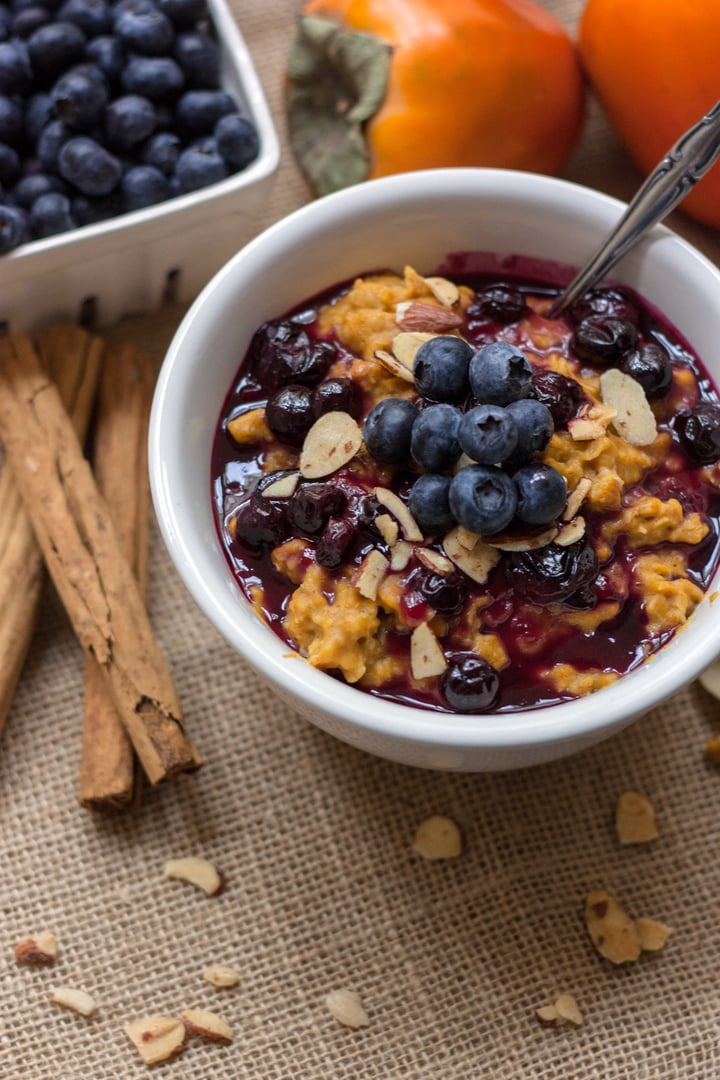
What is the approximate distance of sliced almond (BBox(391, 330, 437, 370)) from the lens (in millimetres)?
1772

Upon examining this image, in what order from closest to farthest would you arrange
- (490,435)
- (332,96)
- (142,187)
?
(490,435)
(142,187)
(332,96)

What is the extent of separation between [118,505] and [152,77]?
0.87 meters

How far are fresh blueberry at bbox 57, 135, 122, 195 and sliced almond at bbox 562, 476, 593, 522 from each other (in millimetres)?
1151

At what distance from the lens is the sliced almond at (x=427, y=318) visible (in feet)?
5.98

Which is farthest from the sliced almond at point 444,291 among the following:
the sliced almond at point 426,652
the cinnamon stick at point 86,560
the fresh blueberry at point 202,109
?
the cinnamon stick at point 86,560

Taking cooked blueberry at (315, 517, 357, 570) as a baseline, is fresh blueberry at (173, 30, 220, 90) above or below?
above

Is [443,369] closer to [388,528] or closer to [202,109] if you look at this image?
[388,528]

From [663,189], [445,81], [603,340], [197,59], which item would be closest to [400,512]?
[603,340]

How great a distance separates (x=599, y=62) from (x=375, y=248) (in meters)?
0.78

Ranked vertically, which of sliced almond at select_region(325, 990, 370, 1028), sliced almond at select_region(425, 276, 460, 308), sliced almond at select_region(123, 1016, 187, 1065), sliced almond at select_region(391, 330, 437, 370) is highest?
sliced almond at select_region(425, 276, 460, 308)

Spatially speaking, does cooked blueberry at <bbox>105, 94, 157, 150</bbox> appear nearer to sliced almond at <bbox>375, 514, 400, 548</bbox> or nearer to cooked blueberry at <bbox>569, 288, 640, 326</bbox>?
cooked blueberry at <bbox>569, 288, 640, 326</bbox>

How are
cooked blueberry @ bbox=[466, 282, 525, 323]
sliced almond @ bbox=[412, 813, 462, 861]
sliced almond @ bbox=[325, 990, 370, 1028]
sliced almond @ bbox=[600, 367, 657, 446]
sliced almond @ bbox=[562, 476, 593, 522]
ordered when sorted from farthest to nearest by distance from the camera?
1. sliced almond @ bbox=[412, 813, 462, 861]
2. sliced almond @ bbox=[325, 990, 370, 1028]
3. cooked blueberry @ bbox=[466, 282, 525, 323]
4. sliced almond @ bbox=[600, 367, 657, 446]
5. sliced almond @ bbox=[562, 476, 593, 522]

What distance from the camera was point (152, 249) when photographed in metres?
2.29

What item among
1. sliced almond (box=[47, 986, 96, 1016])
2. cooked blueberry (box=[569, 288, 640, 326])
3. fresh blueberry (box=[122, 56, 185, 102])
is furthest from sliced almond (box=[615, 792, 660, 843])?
fresh blueberry (box=[122, 56, 185, 102])
